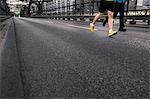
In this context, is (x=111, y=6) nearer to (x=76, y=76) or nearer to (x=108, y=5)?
(x=108, y=5)

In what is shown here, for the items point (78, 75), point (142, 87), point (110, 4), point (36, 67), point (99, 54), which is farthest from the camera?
point (110, 4)

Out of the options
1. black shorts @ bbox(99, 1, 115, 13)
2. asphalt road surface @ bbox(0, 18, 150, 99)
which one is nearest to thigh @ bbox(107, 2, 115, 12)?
black shorts @ bbox(99, 1, 115, 13)

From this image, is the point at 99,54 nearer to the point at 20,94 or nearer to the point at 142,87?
the point at 142,87

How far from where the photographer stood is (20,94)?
75.7 inches

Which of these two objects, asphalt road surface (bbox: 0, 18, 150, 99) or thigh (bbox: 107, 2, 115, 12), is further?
thigh (bbox: 107, 2, 115, 12)

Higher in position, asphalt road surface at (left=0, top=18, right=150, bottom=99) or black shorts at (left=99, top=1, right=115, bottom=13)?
black shorts at (left=99, top=1, right=115, bottom=13)

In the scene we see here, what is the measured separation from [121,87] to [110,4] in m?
4.38

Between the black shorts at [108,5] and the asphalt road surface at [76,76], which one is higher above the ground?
the black shorts at [108,5]

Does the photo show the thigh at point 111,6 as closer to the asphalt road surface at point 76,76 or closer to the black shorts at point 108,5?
the black shorts at point 108,5

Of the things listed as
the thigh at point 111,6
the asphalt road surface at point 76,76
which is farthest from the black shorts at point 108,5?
the asphalt road surface at point 76,76

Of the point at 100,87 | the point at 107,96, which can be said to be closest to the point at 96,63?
the point at 100,87

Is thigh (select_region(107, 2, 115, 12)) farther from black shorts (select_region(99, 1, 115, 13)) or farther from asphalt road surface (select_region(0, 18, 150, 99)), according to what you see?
asphalt road surface (select_region(0, 18, 150, 99))

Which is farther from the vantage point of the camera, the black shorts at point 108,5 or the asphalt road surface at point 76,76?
the black shorts at point 108,5

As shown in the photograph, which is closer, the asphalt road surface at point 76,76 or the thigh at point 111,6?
the asphalt road surface at point 76,76
